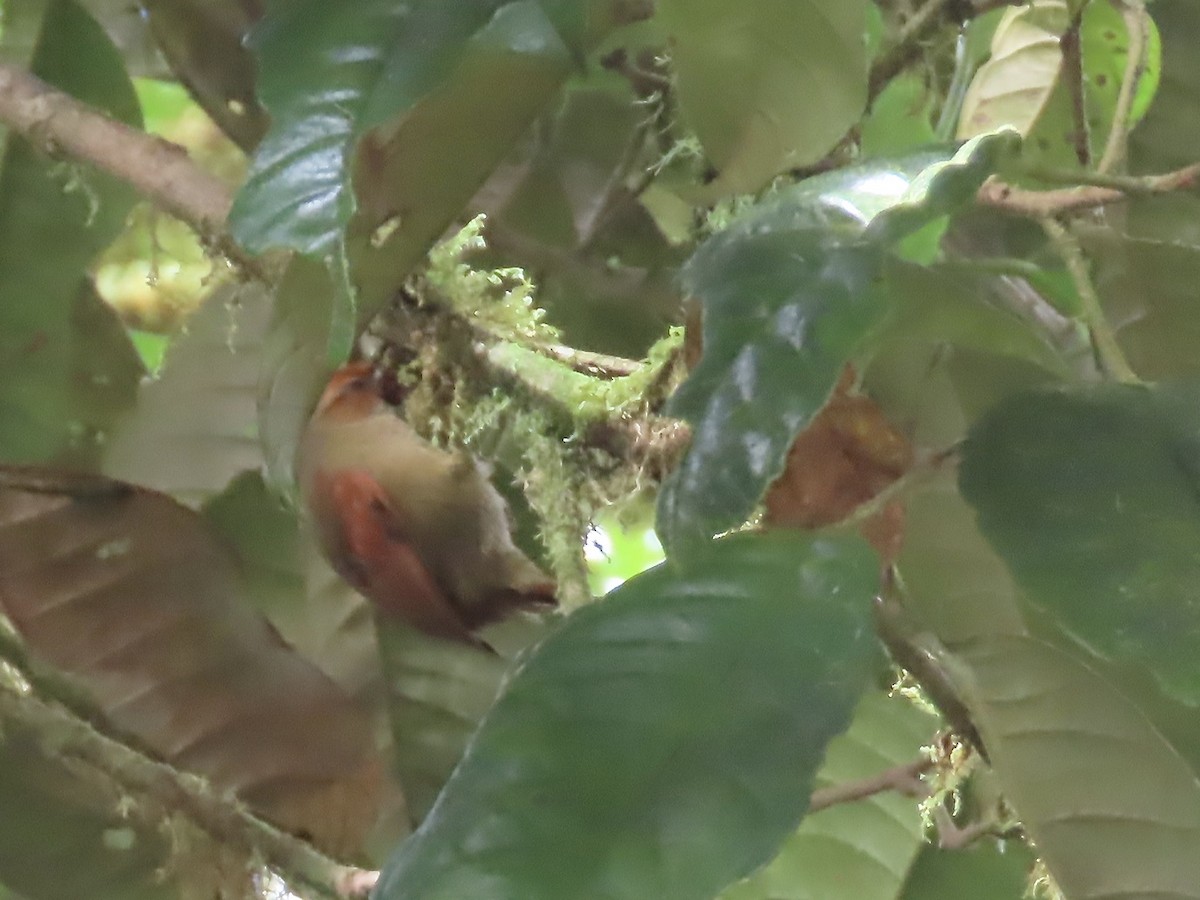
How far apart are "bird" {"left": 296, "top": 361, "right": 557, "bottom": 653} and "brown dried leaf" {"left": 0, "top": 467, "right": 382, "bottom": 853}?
15 cm

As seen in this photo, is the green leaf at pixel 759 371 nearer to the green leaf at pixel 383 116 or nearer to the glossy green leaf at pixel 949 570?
the green leaf at pixel 383 116

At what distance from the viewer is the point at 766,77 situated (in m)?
0.71

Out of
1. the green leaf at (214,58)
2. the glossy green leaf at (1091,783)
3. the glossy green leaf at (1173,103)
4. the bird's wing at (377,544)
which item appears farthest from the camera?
the green leaf at (214,58)

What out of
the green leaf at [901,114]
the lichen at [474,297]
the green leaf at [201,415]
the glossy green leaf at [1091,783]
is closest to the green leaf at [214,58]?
the green leaf at [201,415]

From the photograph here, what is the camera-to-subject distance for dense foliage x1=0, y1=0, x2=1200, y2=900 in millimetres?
449

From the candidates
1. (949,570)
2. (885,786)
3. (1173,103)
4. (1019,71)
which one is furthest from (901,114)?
(885,786)

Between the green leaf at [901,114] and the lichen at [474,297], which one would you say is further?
the green leaf at [901,114]

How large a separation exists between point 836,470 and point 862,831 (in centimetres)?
36

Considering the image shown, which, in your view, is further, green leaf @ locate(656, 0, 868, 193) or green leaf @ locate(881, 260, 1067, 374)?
green leaf @ locate(656, 0, 868, 193)

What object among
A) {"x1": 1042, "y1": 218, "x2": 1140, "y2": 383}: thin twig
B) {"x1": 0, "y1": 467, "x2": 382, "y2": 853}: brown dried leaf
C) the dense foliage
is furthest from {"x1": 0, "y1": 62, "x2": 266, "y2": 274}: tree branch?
{"x1": 1042, "y1": 218, "x2": 1140, "y2": 383}: thin twig

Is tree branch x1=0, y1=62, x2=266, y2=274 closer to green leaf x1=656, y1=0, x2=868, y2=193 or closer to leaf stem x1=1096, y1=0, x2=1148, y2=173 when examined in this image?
green leaf x1=656, y1=0, x2=868, y2=193

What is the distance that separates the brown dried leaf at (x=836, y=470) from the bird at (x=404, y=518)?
224 mm

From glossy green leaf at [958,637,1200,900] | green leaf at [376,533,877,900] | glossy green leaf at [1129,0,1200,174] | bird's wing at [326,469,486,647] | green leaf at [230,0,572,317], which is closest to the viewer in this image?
green leaf at [376,533,877,900]

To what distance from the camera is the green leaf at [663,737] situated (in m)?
0.41
